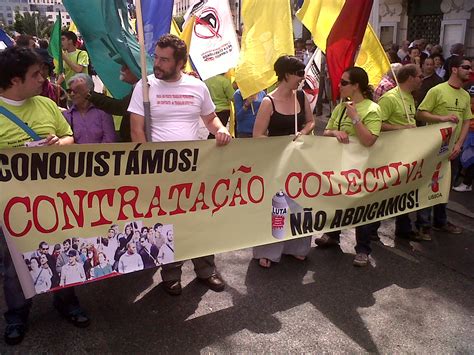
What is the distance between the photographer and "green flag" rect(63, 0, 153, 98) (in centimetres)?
327

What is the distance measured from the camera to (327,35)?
13.8 ft

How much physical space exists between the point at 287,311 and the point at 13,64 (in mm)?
2461

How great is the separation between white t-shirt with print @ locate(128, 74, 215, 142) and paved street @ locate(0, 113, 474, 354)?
1.27 metres

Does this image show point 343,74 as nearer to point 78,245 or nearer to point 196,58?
point 196,58

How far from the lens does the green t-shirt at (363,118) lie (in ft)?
12.0

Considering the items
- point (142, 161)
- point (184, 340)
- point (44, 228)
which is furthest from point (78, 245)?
point (184, 340)

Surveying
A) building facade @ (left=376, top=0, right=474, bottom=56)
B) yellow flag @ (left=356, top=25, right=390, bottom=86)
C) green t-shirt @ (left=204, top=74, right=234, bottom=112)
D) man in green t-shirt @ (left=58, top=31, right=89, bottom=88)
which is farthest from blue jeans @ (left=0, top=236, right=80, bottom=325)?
building facade @ (left=376, top=0, right=474, bottom=56)

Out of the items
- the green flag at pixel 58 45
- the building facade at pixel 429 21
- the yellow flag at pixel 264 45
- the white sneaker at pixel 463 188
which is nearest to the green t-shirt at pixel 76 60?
the green flag at pixel 58 45

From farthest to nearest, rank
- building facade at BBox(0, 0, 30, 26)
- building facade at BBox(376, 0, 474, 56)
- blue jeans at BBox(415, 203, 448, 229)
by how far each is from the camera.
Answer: building facade at BBox(0, 0, 30, 26), building facade at BBox(376, 0, 474, 56), blue jeans at BBox(415, 203, 448, 229)

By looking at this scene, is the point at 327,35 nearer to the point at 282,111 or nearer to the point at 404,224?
the point at 282,111

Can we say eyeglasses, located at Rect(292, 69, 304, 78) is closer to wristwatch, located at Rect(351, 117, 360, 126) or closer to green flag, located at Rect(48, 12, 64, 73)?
wristwatch, located at Rect(351, 117, 360, 126)

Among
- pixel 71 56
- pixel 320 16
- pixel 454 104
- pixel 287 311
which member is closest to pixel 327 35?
pixel 320 16

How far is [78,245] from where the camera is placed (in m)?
2.81

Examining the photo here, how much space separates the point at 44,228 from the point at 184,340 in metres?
1.14
